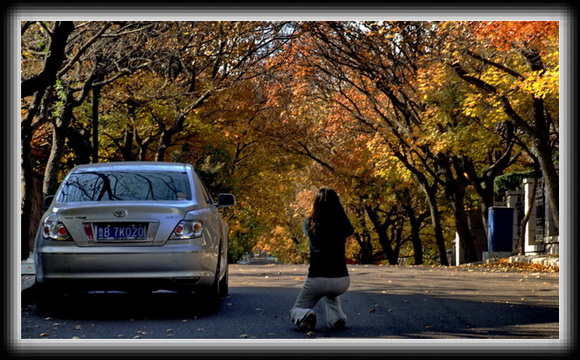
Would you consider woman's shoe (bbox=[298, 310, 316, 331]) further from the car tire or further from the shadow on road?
the car tire

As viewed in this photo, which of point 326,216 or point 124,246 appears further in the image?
point 124,246

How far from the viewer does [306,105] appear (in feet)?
114

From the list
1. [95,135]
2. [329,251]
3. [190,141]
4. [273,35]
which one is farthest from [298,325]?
[190,141]

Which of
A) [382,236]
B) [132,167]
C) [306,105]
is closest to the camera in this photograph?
[132,167]

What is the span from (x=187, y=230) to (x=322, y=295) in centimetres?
178

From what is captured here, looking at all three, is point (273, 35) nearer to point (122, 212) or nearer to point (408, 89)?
point (408, 89)

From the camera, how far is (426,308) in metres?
11.3

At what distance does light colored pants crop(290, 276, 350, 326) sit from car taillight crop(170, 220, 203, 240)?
1.51 m

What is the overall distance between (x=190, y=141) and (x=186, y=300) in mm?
24215

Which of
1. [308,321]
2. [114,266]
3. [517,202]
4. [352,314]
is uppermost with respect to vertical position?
[114,266]

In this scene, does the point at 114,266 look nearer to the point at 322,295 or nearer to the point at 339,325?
the point at 322,295

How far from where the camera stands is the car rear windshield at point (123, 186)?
10.2m

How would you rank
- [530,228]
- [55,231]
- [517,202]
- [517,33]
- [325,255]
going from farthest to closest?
[517,202] < [530,228] < [517,33] < [55,231] < [325,255]

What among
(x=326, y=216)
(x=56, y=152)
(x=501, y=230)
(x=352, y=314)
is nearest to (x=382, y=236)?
(x=501, y=230)
